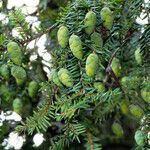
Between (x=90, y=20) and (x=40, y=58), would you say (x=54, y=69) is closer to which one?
(x=90, y=20)

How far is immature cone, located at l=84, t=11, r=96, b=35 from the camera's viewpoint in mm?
872

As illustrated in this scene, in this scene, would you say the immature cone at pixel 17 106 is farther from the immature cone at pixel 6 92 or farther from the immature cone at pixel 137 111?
the immature cone at pixel 137 111

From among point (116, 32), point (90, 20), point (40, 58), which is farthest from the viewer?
point (40, 58)

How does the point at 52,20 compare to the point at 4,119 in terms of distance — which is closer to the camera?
the point at 4,119

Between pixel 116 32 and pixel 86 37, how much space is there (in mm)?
138

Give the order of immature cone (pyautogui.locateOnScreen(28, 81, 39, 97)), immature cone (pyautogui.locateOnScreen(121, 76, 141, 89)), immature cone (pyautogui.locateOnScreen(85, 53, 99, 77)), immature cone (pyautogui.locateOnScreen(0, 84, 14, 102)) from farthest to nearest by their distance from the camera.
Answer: immature cone (pyautogui.locateOnScreen(0, 84, 14, 102))
immature cone (pyautogui.locateOnScreen(28, 81, 39, 97))
immature cone (pyautogui.locateOnScreen(121, 76, 141, 89))
immature cone (pyautogui.locateOnScreen(85, 53, 99, 77))

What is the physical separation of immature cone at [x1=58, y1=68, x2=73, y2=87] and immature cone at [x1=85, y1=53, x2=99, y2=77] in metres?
0.05

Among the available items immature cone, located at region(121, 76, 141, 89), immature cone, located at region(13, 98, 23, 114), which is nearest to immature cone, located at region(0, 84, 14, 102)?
immature cone, located at region(13, 98, 23, 114)

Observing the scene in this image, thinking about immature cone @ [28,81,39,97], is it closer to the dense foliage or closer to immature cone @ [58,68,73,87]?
the dense foliage

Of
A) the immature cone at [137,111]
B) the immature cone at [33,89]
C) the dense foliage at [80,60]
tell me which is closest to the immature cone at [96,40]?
the dense foliage at [80,60]

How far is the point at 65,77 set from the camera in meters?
0.89

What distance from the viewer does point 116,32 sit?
1.02 m

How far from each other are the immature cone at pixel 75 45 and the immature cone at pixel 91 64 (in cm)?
3

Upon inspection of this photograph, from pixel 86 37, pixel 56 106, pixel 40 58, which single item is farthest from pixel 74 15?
pixel 40 58
